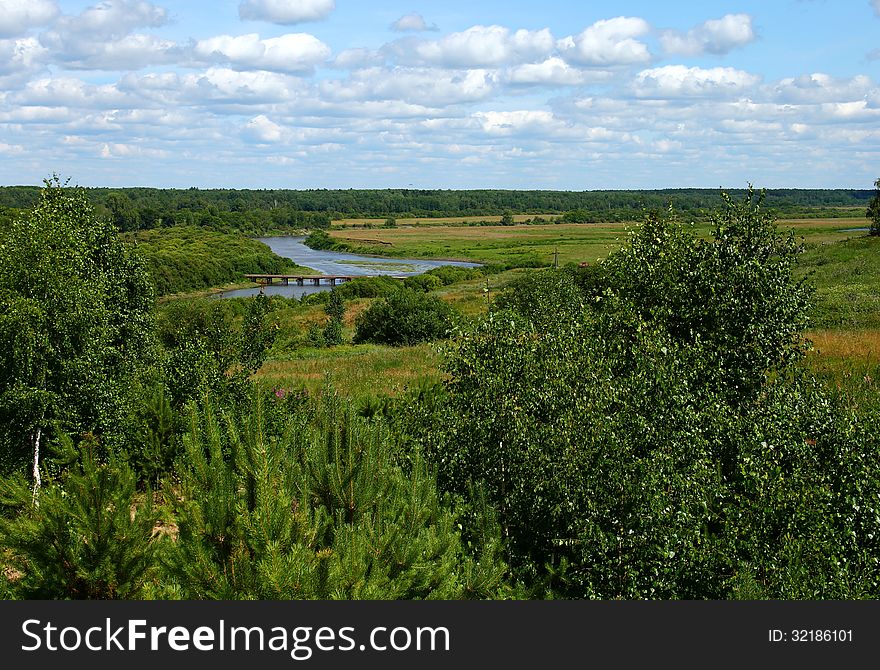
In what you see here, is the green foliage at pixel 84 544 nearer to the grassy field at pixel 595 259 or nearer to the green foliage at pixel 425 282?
the grassy field at pixel 595 259

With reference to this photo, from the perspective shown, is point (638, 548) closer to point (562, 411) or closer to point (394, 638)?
point (562, 411)

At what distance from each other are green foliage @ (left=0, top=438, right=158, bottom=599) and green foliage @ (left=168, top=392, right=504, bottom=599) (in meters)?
0.40

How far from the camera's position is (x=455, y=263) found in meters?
141

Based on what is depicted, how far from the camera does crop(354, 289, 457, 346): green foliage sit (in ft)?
180

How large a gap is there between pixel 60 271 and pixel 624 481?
36.3ft

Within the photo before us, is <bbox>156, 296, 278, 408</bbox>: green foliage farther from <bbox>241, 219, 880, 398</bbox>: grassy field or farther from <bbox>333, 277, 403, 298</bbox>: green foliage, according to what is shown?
<bbox>333, 277, 403, 298</bbox>: green foliage

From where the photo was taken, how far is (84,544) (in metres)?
6.39

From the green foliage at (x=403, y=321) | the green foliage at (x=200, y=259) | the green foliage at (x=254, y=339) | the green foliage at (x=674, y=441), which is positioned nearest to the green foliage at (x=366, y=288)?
the green foliage at (x=200, y=259)

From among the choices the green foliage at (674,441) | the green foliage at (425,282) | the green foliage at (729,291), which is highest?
the green foliage at (729,291)

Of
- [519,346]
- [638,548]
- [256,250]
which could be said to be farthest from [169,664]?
[256,250]

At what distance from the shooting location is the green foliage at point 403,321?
54.9 m

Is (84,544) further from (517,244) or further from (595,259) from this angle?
(517,244)

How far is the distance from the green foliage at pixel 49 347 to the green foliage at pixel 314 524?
6.75 m

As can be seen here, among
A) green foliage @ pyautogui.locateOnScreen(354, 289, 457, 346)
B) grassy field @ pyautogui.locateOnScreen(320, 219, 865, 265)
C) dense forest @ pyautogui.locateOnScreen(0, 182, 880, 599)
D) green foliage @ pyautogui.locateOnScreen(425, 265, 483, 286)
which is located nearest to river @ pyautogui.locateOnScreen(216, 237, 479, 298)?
grassy field @ pyautogui.locateOnScreen(320, 219, 865, 265)
